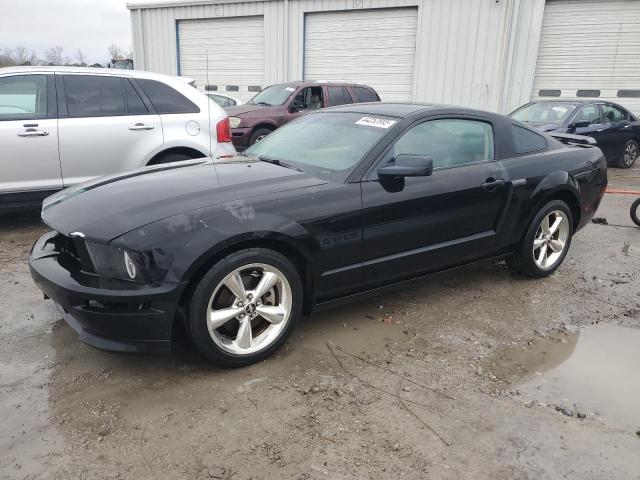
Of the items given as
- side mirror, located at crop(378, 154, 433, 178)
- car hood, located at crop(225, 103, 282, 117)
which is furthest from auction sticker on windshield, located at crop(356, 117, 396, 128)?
car hood, located at crop(225, 103, 282, 117)

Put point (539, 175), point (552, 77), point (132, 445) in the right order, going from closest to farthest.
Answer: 1. point (132, 445)
2. point (539, 175)
3. point (552, 77)

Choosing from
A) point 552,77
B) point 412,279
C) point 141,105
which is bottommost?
point 412,279

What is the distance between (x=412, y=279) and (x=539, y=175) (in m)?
1.51

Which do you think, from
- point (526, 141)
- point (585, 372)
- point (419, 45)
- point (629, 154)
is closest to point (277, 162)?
point (526, 141)

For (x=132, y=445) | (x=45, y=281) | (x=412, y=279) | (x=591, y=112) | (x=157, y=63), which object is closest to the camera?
(x=132, y=445)

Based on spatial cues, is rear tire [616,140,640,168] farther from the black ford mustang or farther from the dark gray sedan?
the black ford mustang

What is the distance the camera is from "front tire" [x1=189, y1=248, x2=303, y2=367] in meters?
2.83

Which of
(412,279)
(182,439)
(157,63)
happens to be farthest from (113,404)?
(157,63)

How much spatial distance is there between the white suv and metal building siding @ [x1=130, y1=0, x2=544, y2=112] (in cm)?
1079

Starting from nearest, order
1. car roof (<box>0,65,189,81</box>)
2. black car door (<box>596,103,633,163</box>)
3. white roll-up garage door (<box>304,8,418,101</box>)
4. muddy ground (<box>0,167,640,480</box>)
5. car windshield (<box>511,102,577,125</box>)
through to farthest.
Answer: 1. muddy ground (<box>0,167,640,480</box>)
2. car roof (<box>0,65,189,81</box>)
3. car windshield (<box>511,102,577,125</box>)
4. black car door (<box>596,103,633,163</box>)
5. white roll-up garage door (<box>304,8,418,101</box>)

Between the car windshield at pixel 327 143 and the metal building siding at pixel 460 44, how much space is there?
38.9ft

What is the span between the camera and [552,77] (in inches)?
569

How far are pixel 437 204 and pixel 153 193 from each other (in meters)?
1.90

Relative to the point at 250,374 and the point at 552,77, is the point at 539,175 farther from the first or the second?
the point at 552,77
